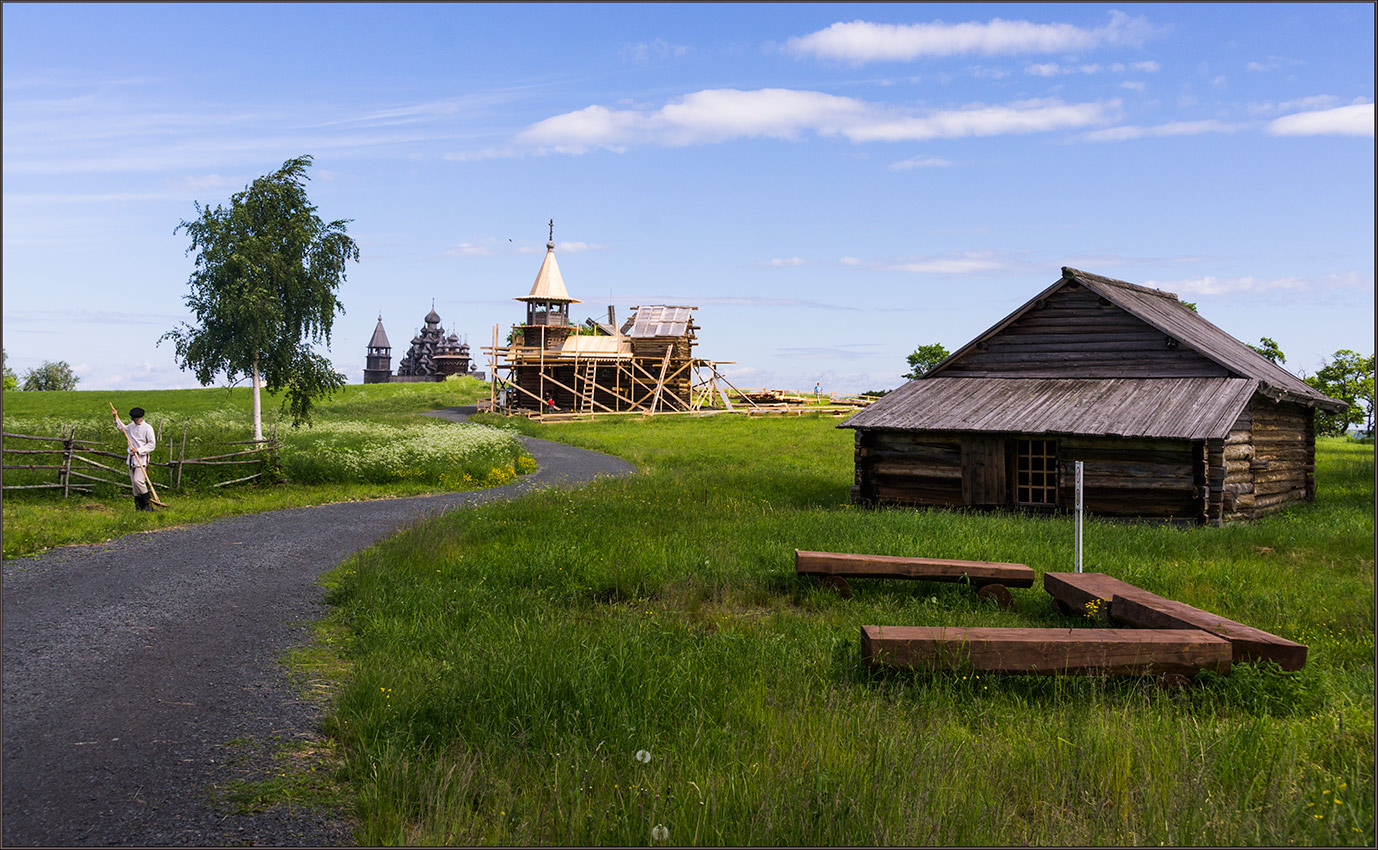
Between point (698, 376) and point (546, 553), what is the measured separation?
49.2 meters

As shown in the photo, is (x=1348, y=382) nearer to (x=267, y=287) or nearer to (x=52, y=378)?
(x=267, y=287)

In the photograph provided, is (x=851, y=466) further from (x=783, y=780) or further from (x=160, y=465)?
(x=783, y=780)

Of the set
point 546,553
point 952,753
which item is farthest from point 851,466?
point 952,753

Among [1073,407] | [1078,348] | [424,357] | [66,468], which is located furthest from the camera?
[424,357]

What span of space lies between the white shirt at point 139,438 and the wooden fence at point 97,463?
1153 millimetres

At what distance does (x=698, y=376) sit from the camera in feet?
199

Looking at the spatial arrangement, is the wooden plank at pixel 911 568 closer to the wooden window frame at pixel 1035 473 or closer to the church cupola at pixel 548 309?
the wooden window frame at pixel 1035 473

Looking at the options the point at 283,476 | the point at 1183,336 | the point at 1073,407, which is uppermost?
the point at 1183,336

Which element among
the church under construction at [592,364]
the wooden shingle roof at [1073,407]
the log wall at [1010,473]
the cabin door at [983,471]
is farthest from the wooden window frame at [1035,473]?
the church under construction at [592,364]

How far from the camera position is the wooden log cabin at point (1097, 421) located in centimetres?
1788

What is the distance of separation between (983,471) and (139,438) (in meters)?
A: 16.9

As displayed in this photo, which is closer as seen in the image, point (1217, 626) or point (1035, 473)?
point (1217, 626)

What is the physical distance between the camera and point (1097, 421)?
17969 millimetres

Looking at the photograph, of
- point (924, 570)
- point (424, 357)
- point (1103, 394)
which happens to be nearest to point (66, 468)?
point (924, 570)
